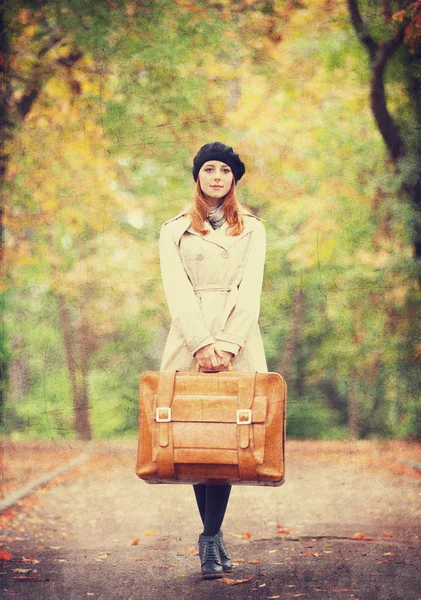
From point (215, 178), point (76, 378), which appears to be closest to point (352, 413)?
point (76, 378)

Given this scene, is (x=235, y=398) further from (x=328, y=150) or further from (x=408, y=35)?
(x=328, y=150)

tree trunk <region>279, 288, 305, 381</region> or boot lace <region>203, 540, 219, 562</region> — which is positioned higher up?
tree trunk <region>279, 288, 305, 381</region>

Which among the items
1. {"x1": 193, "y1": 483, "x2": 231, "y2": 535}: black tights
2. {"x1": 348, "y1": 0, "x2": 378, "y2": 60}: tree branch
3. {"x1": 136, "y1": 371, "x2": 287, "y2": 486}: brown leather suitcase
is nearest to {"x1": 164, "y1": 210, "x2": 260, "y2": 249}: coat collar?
{"x1": 136, "y1": 371, "x2": 287, "y2": 486}: brown leather suitcase

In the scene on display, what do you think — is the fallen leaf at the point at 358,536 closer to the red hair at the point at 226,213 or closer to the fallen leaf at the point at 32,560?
the fallen leaf at the point at 32,560

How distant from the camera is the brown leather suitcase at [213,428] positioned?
341cm

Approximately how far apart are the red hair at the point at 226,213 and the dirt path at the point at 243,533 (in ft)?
5.26

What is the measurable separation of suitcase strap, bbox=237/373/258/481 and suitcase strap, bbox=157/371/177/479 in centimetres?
28

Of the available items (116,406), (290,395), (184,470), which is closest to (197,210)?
(184,470)

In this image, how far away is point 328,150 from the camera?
7320 mm

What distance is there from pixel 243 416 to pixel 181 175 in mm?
4423

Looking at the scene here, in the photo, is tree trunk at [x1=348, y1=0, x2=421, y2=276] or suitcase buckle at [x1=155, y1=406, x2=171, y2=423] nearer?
suitcase buckle at [x1=155, y1=406, x2=171, y2=423]

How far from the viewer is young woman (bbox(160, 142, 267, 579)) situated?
12.2 ft

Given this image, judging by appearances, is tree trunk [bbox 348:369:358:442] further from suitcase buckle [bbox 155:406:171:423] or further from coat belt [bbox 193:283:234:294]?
suitcase buckle [bbox 155:406:171:423]
